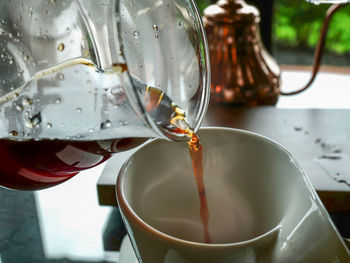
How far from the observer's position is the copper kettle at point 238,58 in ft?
3.21

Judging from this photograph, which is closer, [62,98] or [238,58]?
[62,98]

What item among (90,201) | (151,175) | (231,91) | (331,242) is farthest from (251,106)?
(331,242)

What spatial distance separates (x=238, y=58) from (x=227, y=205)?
49 centimetres

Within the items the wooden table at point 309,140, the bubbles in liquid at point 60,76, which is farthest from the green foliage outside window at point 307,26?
the bubbles in liquid at point 60,76

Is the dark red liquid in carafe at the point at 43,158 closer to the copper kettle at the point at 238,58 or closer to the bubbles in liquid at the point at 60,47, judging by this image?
the bubbles in liquid at the point at 60,47

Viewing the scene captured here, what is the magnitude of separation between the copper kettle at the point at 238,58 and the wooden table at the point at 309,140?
6 centimetres

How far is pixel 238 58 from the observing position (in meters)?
1.00

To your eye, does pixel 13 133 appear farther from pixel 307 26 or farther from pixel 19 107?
pixel 307 26

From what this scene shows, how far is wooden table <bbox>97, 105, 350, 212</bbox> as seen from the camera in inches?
26.8

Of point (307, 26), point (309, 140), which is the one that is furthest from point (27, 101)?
point (307, 26)

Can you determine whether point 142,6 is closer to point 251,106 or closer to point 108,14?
point 108,14

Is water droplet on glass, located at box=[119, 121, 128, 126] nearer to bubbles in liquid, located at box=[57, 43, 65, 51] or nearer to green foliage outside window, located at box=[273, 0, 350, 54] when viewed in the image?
bubbles in liquid, located at box=[57, 43, 65, 51]

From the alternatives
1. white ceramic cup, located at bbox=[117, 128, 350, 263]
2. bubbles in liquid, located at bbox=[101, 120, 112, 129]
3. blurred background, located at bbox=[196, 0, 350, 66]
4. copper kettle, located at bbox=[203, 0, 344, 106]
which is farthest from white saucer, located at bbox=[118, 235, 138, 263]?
blurred background, located at bbox=[196, 0, 350, 66]

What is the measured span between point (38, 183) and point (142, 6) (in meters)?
0.22
